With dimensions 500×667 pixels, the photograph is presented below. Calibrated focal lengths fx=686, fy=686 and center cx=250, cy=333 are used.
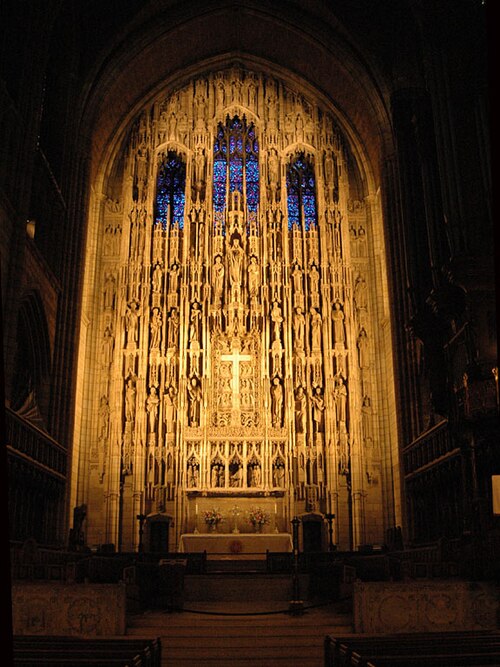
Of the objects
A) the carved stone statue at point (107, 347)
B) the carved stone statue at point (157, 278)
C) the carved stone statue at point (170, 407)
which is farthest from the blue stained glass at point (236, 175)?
the carved stone statue at point (170, 407)

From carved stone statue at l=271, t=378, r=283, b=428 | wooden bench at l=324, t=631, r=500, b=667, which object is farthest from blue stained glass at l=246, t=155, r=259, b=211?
wooden bench at l=324, t=631, r=500, b=667

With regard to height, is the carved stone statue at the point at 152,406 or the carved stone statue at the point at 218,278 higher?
the carved stone statue at the point at 218,278

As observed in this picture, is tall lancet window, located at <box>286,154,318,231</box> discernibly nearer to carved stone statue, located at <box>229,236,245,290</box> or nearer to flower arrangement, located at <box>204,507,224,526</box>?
carved stone statue, located at <box>229,236,245,290</box>

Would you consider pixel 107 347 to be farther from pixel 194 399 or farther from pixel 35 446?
pixel 35 446

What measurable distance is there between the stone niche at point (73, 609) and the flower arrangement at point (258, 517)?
12.9 metres

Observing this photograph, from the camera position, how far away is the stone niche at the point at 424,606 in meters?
9.11

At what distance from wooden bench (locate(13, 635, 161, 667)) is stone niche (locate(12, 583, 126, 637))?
369 centimetres

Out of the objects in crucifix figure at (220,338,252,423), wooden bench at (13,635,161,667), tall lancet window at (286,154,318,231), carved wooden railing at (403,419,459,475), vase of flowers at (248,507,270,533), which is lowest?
wooden bench at (13,635,161,667)

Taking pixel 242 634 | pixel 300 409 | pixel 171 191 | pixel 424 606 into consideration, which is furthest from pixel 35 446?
pixel 171 191

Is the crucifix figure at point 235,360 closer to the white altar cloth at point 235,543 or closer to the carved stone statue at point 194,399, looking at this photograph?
the carved stone statue at point 194,399

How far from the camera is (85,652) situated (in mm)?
4238

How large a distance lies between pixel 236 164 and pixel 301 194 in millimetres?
2876

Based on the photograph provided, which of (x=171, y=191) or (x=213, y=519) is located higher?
(x=171, y=191)

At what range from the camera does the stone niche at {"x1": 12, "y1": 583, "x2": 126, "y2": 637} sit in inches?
358
